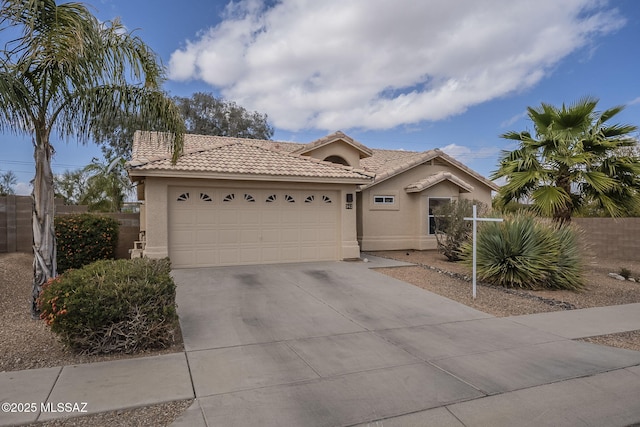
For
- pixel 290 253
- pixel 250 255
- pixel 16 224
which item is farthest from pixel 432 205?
pixel 16 224

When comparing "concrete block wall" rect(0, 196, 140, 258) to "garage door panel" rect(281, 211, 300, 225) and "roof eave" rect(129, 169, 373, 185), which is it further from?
"garage door panel" rect(281, 211, 300, 225)

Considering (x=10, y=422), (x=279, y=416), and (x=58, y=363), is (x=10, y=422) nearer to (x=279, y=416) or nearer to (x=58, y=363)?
(x=58, y=363)

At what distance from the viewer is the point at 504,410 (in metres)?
4.02

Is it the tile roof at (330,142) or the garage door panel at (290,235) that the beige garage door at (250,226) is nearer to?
the garage door panel at (290,235)

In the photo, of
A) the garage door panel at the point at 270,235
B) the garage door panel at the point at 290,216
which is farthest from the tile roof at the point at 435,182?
the garage door panel at the point at 270,235

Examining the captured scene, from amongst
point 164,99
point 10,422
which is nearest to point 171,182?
point 164,99

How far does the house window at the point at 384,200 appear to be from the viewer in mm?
17438

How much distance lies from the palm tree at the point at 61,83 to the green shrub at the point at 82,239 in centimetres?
552

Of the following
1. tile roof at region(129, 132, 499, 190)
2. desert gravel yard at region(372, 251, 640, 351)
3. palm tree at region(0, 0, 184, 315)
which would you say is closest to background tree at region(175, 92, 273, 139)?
tile roof at region(129, 132, 499, 190)

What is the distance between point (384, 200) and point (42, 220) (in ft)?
43.3

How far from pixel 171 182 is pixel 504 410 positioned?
10009 millimetres

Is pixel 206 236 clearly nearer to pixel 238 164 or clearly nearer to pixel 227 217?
pixel 227 217

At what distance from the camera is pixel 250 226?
41.3 ft

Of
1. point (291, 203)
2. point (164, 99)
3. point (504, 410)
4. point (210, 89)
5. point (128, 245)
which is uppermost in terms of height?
point (210, 89)
